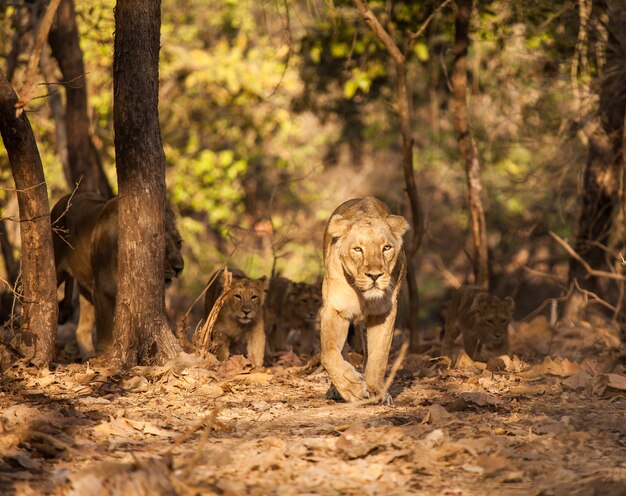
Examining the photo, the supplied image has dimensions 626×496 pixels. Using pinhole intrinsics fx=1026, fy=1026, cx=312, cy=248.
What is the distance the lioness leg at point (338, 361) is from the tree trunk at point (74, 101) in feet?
18.2

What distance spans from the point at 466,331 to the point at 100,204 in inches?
161

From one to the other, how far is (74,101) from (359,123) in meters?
11.9

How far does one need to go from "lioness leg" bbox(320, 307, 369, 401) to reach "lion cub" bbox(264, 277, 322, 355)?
161 inches

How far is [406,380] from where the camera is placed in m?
8.93

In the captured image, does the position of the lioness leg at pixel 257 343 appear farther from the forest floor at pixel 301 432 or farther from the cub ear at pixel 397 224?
the cub ear at pixel 397 224

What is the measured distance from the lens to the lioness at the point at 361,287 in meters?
7.39

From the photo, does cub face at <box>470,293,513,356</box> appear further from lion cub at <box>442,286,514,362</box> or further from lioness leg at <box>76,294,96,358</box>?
lioness leg at <box>76,294,96,358</box>

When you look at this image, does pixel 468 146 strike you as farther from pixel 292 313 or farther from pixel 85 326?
pixel 85 326

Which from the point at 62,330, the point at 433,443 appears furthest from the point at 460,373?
the point at 62,330

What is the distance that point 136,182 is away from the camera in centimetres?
844

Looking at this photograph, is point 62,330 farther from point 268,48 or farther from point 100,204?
point 268,48

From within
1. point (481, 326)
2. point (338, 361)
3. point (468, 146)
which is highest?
point (468, 146)

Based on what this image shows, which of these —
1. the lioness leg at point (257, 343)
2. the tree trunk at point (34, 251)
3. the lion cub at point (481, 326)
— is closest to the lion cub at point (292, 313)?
the lioness leg at point (257, 343)

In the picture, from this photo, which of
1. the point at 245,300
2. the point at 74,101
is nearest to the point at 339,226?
the point at 245,300
